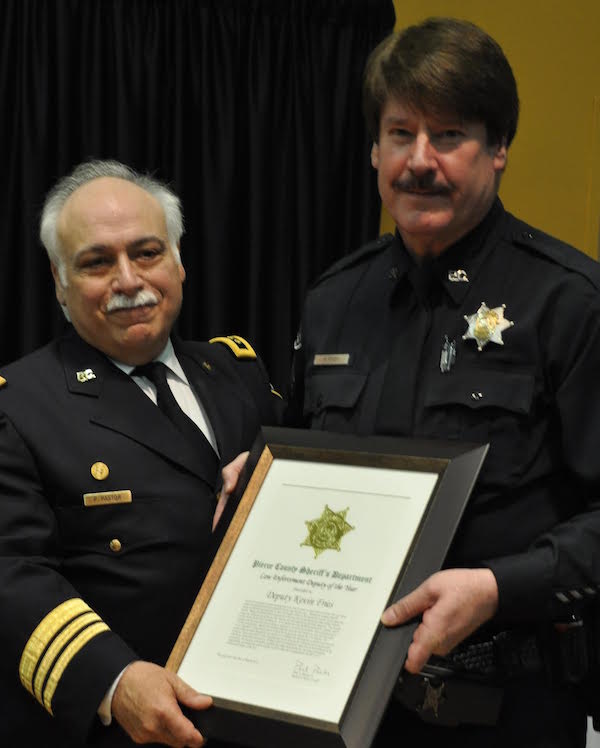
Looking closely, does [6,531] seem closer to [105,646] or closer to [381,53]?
[105,646]

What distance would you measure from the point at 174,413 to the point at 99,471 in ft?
0.73

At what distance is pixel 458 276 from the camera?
1.70 m

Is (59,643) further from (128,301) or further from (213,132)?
(213,132)

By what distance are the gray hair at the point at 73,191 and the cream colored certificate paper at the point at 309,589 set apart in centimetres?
84

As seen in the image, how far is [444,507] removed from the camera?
1.47 metres

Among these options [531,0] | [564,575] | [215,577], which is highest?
[531,0]

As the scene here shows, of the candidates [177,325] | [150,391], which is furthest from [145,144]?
[150,391]

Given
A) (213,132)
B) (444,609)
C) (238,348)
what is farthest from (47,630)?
(213,132)

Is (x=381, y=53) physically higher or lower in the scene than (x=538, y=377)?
higher

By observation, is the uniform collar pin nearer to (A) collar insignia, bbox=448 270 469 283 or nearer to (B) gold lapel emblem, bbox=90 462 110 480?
(A) collar insignia, bbox=448 270 469 283

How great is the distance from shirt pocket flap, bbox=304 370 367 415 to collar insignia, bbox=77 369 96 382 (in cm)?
54

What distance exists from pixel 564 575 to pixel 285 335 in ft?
6.31

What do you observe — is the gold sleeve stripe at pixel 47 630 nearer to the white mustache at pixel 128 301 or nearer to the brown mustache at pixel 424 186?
the white mustache at pixel 128 301
